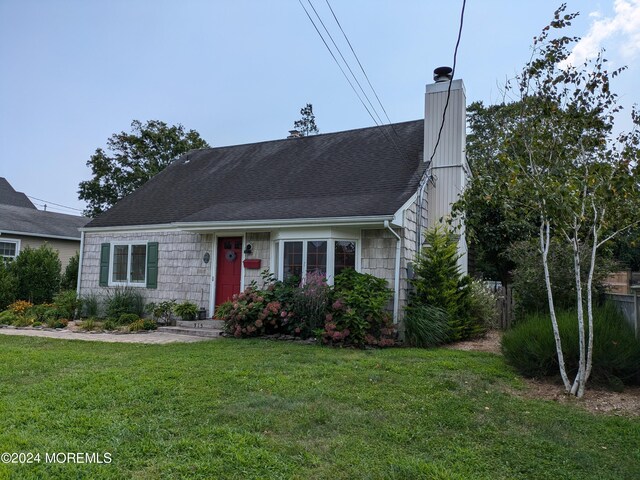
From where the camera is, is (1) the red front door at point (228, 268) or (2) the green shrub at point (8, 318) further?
(2) the green shrub at point (8, 318)

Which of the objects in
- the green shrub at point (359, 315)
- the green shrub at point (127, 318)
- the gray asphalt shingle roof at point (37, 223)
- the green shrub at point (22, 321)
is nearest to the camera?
the green shrub at point (359, 315)

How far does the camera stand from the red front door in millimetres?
10766

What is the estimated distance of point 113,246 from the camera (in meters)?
12.4

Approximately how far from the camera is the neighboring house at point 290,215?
9109 mm

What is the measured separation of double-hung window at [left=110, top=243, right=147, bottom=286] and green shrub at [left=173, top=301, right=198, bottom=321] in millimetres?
1910

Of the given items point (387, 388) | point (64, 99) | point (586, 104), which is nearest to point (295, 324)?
point (387, 388)

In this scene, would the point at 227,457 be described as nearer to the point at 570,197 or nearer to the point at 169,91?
the point at 570,197

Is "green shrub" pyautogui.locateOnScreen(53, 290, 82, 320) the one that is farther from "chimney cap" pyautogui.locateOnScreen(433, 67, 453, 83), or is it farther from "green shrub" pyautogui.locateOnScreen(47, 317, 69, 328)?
"chimney cap" pyautogui.locateOnScreen(433, 67, 453, 83)

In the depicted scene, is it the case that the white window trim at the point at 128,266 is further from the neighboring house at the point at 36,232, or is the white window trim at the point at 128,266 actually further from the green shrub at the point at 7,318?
the neighboring house at the point at 36,232

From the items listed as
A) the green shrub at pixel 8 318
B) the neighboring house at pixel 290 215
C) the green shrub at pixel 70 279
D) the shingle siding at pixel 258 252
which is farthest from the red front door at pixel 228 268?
the green shrub at pixel 70 279

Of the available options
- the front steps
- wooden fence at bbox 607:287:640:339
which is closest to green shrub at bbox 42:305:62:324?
the front steps

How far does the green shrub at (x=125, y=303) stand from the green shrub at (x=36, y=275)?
4304 millimetres

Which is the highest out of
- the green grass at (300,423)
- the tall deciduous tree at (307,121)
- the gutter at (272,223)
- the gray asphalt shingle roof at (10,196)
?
the tall deciduous tree at (307,121)

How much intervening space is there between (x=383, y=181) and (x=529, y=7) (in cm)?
461
